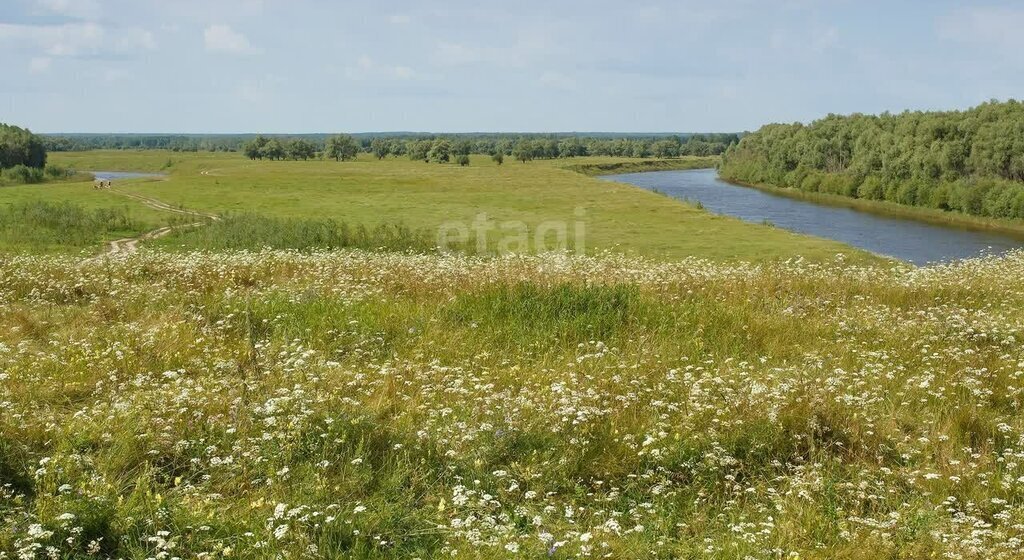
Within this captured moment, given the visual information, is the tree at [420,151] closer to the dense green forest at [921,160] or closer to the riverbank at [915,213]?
the dense green forest at [921,160]

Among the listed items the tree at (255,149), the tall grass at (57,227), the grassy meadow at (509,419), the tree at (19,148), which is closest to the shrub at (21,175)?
the tree at (19,148)

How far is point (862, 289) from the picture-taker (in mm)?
13383

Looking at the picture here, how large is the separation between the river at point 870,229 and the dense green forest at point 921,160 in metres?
7.40

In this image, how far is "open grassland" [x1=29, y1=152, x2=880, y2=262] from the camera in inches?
1617

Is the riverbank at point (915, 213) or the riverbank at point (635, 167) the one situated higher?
the riverbank at point (635, 167)

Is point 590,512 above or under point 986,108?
under

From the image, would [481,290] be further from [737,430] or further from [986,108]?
[986,108]

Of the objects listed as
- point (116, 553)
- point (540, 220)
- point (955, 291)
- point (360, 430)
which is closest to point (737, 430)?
point (360, 430)

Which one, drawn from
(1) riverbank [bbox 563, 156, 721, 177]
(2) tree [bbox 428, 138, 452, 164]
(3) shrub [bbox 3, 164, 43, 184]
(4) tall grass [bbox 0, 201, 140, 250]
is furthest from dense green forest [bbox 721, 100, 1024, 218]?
(3) shrub [bbox 3, 164, 43, 184]

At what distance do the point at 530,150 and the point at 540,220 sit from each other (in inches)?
5265

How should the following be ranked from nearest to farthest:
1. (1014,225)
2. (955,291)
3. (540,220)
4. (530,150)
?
(955,291) < (540,220) < (1014,225) < (530,150)

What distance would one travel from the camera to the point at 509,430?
6043 mm

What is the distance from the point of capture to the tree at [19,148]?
114 meters

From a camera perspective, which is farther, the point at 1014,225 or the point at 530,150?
the point at 530,150
